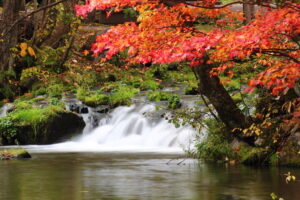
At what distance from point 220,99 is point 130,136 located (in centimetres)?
688

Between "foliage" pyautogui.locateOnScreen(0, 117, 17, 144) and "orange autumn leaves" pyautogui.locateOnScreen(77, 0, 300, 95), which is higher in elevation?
"orange autumn leaves" pyautogui.locateOnScreen(77, 0, 300, 95)

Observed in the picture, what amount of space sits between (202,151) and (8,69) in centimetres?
1232

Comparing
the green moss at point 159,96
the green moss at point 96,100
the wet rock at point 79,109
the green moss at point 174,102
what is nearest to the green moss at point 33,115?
the wet rock at point 79,109

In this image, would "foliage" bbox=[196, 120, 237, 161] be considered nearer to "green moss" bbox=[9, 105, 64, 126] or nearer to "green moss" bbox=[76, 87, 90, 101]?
"green moss" bbox=[9, 105, 64, 126]

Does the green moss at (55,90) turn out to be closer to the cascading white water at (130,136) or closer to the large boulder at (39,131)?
the cascading white water at (130,136)

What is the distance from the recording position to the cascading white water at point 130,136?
17.4m

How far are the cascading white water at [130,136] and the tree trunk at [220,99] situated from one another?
3636 mm

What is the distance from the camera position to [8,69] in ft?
77.8

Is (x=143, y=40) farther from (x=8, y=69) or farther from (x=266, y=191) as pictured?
(x=8, y=69)

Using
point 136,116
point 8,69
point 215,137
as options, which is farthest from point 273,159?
point 8,69

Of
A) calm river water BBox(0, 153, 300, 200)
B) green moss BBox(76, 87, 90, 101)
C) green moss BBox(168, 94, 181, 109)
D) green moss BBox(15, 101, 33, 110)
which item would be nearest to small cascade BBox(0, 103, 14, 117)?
green moss BBox(15, 101, 33, 110)

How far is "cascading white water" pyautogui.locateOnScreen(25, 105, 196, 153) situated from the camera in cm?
1741

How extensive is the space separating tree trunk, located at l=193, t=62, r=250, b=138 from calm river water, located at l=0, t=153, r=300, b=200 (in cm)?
96

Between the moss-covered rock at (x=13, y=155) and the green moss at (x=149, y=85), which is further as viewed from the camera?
the green moss at (x=149, y=85)
